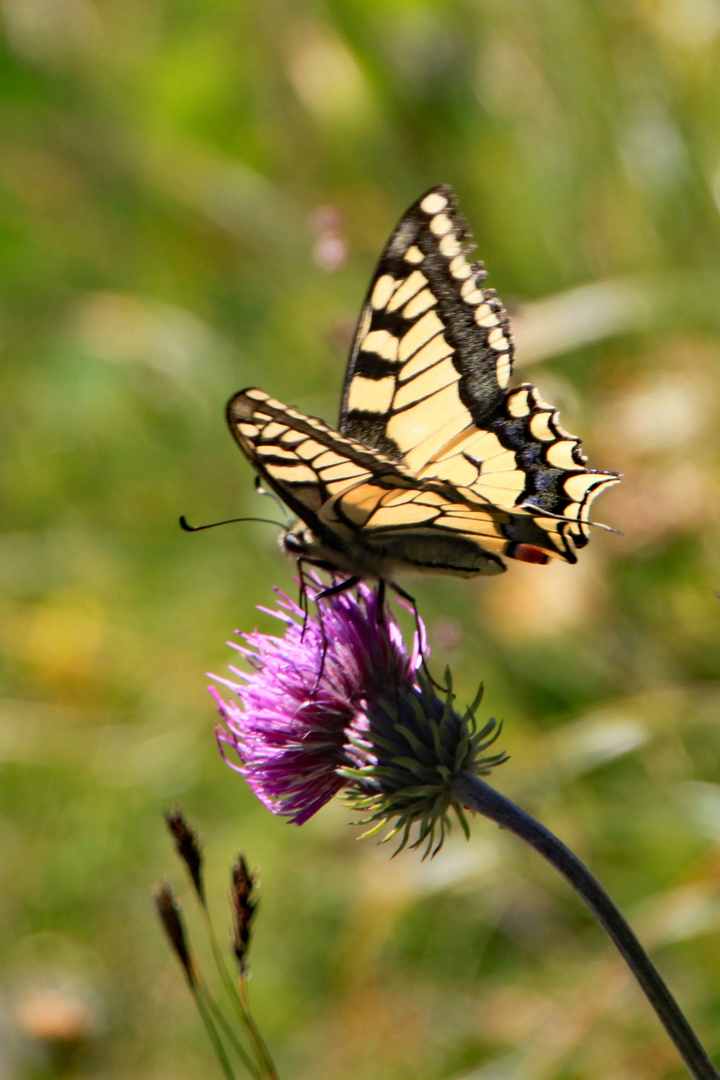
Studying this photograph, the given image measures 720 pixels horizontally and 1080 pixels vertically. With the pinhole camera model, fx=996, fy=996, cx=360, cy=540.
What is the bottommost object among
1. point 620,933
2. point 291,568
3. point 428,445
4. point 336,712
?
point 620,933

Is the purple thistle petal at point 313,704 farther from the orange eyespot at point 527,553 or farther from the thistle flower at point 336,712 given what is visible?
the orange eyespot at point 527,553

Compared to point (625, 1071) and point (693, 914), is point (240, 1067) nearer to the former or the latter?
point (625, 1071)

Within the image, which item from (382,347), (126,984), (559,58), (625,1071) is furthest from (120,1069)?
(559,58)

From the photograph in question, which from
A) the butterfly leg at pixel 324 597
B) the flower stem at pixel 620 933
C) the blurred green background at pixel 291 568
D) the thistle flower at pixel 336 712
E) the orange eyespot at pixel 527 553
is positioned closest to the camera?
the flower stem at pixel 620 933

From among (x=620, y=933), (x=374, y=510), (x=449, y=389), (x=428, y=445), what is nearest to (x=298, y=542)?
(x=374, y=510)

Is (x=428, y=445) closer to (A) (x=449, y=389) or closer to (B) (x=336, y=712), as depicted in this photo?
(A) (x=449, y=389)

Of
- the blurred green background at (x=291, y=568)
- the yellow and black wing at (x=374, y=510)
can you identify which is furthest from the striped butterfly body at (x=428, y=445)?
the blurred green background at (x=291, y=568)
